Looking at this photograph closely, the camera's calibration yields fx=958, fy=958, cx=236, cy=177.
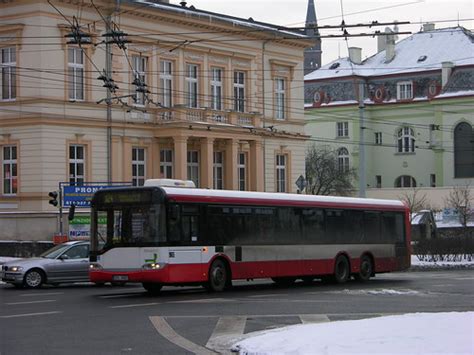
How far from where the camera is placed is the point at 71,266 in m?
29.7

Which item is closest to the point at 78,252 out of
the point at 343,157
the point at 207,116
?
the point at 207,116

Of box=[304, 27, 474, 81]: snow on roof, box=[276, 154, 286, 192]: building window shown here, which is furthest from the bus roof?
box=[304, 27, 474, 81]: snow on roof

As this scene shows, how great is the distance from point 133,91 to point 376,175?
5210cm

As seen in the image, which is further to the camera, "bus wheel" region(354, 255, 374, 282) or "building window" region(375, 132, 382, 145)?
"building window" region(375, 132, 382, 145)

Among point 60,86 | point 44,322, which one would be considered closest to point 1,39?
point 60,86

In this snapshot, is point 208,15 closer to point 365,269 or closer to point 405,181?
point 365,269

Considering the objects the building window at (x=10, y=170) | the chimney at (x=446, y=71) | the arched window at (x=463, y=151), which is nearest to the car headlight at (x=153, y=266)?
the building window at (x=10, y=170)

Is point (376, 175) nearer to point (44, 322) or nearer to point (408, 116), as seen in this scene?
point (408, 116)

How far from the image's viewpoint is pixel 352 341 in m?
13.2

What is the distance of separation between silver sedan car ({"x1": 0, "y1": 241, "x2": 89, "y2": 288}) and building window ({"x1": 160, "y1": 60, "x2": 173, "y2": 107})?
78.1 feet

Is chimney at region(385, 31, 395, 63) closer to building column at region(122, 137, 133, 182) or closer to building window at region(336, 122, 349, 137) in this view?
building window at region(336, 122, 349, 137)

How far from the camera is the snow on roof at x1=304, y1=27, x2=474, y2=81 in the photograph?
9394cm

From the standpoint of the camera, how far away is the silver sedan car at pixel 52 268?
28875mm

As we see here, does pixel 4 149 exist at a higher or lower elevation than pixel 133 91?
lower
